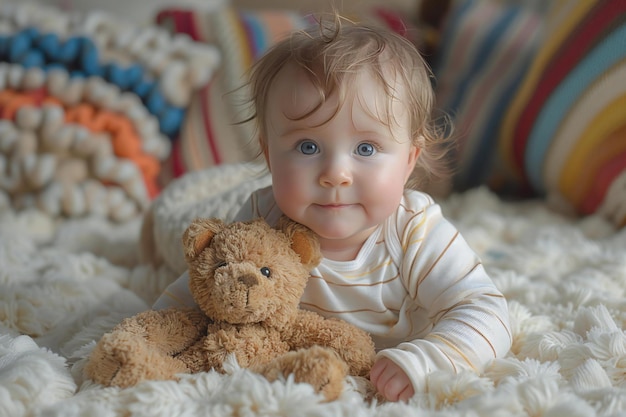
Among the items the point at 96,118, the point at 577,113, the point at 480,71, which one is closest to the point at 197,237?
the point at 96,118

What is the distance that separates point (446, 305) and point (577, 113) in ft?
2.47

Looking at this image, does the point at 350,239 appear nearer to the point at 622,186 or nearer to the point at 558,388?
the point at 558,388

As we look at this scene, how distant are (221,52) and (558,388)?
3.93 feet

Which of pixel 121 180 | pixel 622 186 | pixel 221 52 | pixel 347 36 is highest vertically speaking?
pixel 347 36

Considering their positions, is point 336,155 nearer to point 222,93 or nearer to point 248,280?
point 248,280

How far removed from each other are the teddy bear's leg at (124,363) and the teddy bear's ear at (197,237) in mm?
110

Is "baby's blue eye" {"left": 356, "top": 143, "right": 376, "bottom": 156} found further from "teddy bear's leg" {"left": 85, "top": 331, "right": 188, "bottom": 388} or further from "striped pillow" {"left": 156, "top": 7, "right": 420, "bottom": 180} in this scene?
"striped pillow" {"left": 156, "top": 7, "right": 420, "bottom": 180}

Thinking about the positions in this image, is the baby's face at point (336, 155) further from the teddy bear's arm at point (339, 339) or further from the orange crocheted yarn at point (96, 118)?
the orange crocheted yarn at point (96, 118)

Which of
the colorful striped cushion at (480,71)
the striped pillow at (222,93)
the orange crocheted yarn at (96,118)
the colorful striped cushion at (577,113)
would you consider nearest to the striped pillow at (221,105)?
the striped pillow at (222,93)

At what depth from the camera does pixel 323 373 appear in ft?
2.31

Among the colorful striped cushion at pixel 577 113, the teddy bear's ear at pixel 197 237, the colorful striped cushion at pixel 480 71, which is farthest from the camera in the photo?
the colorful striped cushion at pixel 480 71

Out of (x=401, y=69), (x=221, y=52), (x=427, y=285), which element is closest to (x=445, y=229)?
(x=427, y=285)

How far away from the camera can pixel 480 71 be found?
5.96ft

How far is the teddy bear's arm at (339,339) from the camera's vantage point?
0.79 metres
